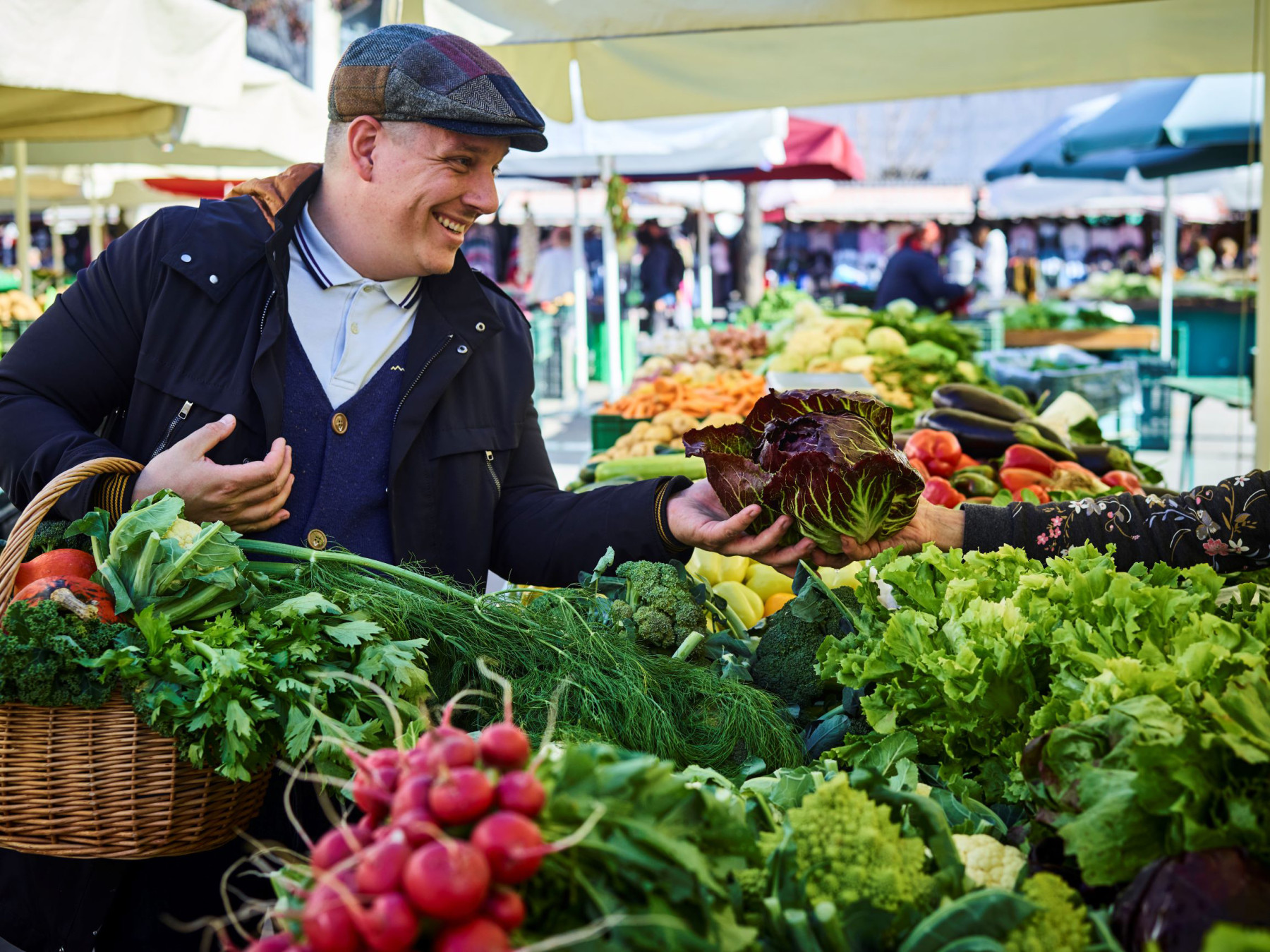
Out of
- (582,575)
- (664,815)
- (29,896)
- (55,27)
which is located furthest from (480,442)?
(55,27)

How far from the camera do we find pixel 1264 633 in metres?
1.71

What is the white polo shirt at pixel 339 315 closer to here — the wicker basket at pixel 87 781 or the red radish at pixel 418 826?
the wicker basket at pixel 87 781

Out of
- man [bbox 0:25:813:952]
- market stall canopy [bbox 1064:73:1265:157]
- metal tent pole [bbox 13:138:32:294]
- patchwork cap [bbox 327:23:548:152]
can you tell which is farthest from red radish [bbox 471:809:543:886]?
market stall canopy [bbox 1064:73:1265:157]

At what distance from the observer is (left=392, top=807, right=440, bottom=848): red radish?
3.21ft

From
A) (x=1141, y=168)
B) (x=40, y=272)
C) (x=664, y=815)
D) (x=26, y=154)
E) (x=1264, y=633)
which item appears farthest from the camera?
(x=40, y=272)

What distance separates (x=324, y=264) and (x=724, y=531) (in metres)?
1.15

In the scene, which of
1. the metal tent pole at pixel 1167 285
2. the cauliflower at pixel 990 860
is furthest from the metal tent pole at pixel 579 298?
the cauliflower at pixel 990 860

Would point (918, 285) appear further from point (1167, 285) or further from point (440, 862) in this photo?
point (440, 862)

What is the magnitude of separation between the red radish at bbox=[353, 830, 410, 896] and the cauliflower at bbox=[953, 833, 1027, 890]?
0.81m

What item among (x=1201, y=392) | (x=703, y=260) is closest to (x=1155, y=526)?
(x=1201, y=392)

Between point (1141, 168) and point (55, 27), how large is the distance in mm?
11107

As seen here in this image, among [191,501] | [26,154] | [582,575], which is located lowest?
[582,575]

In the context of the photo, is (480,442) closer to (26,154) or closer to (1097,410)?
(1097,410)

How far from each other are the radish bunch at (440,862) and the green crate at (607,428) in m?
4.89
